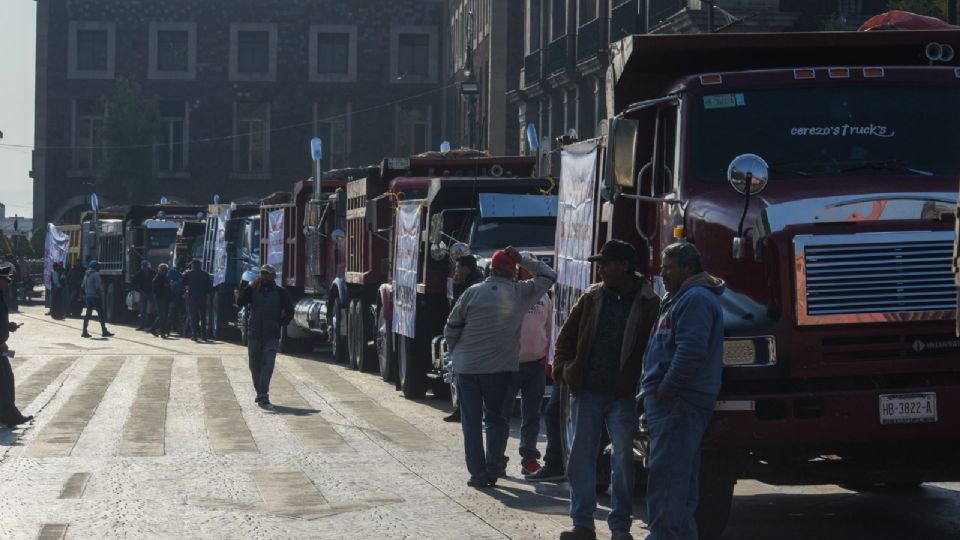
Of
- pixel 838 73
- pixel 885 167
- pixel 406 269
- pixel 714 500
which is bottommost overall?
pixel 714 500

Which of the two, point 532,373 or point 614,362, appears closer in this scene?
point 614,362

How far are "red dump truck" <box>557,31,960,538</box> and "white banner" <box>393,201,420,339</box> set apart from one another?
416 inches

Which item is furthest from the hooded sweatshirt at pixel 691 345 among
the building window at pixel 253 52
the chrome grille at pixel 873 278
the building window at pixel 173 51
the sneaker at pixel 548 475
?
the building window at pixel 253 52

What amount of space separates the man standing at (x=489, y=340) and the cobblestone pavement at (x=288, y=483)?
407 mm

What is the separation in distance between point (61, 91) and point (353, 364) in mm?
59033

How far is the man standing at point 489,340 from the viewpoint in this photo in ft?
44.9

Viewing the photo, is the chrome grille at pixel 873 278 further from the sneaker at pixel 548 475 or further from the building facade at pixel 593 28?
the building facade at pixel 593 28

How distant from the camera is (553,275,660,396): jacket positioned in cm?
1042

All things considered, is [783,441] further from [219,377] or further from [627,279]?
[219,377]

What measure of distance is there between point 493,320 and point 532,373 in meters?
1.34

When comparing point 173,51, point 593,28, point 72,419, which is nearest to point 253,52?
point 173,51

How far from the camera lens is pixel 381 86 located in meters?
85.7

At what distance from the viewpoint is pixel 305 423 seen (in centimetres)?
1933

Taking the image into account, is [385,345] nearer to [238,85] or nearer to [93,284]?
[93,284]
